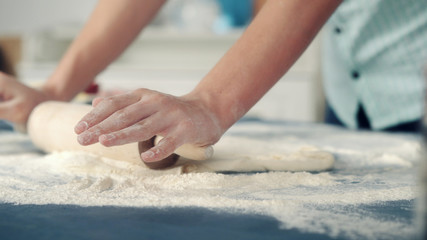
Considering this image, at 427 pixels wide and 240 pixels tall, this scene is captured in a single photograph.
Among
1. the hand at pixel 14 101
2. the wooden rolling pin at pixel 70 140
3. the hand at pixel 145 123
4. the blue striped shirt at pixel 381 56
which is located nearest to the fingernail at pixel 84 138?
the hand at pixel 145 123

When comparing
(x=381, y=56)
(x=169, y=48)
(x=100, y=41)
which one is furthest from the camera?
(x=169, y=48)

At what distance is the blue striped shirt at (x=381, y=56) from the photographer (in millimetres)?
1184

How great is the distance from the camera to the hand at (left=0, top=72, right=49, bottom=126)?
36.3 inches

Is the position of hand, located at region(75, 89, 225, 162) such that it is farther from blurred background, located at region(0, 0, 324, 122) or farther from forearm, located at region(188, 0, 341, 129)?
blurred background, located at region(0, 0, 324, 122)

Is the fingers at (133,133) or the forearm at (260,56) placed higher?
the forearm at (260,56)

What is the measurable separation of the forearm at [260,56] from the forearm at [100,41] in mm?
458

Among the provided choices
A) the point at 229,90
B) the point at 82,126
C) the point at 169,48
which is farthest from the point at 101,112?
the point at 169,48

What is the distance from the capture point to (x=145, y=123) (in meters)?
0.58

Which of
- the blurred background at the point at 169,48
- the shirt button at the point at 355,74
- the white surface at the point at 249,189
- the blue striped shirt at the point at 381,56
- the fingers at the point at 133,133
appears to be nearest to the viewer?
the white surface at the point at 249,189

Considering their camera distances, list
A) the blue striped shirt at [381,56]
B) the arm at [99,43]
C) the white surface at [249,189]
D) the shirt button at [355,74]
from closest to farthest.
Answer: the white surface at [249,189] → the arm at [99,43] → the blue striped shirt at [381,56] → the shirt button at [355,74]

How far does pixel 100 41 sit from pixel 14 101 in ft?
0.78

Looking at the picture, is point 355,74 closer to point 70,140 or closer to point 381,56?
point 381,56

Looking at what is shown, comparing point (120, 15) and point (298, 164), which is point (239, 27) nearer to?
point (120, 15)

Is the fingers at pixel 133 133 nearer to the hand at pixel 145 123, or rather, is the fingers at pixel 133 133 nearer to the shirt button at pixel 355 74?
the hand at pixel 145 123
